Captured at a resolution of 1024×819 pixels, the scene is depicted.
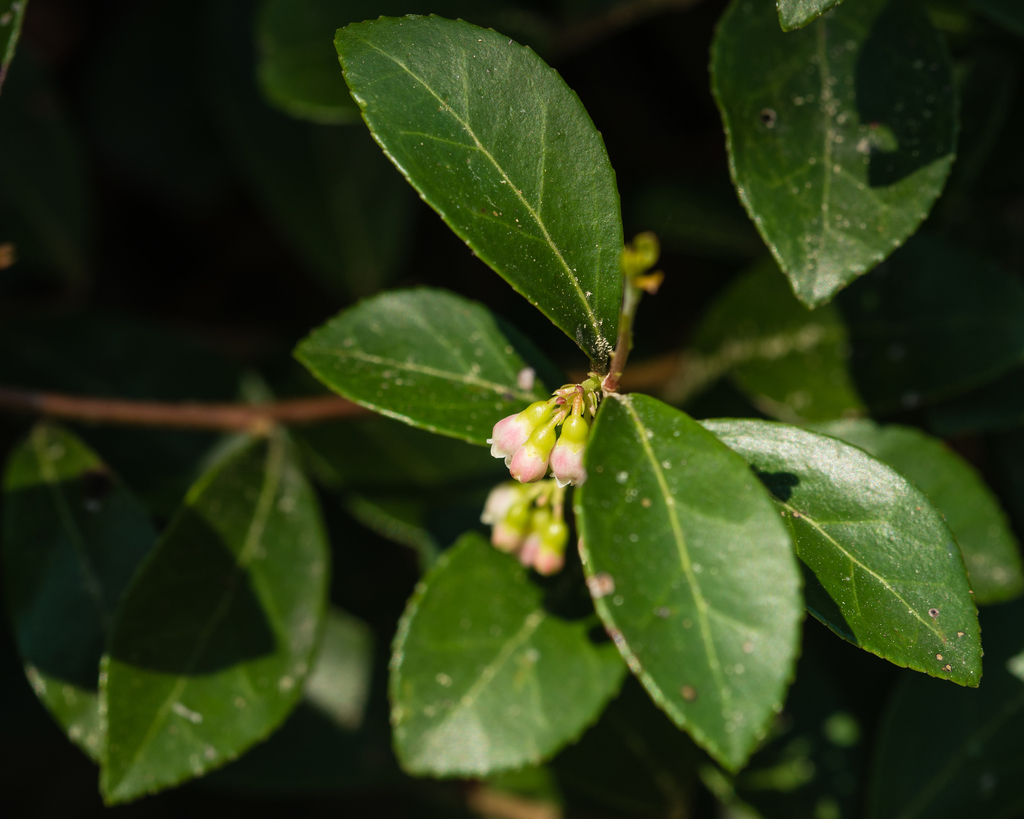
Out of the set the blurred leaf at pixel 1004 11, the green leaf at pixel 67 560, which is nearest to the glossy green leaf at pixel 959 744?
the blurred leaf at pixel 1004 11

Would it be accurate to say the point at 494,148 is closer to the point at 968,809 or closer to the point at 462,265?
the point at 462,265

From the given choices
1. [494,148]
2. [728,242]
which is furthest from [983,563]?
[494,148]

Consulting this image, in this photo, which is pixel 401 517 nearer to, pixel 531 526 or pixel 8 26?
pixel 531 526

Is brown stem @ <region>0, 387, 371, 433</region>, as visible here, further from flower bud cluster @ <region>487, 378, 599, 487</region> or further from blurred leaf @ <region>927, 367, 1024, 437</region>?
blurred leaf @ <region>927, 367, 1024, 437</region>

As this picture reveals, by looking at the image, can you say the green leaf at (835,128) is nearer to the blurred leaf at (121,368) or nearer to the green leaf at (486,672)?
the green leaf at (486,672)

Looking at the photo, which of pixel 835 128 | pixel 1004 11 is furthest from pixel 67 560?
pixel 1004 11

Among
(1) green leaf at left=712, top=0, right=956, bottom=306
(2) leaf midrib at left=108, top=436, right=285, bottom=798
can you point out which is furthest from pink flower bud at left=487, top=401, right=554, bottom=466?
(2) leaf midrib at left=108, top=436, right=285, bottom=798
